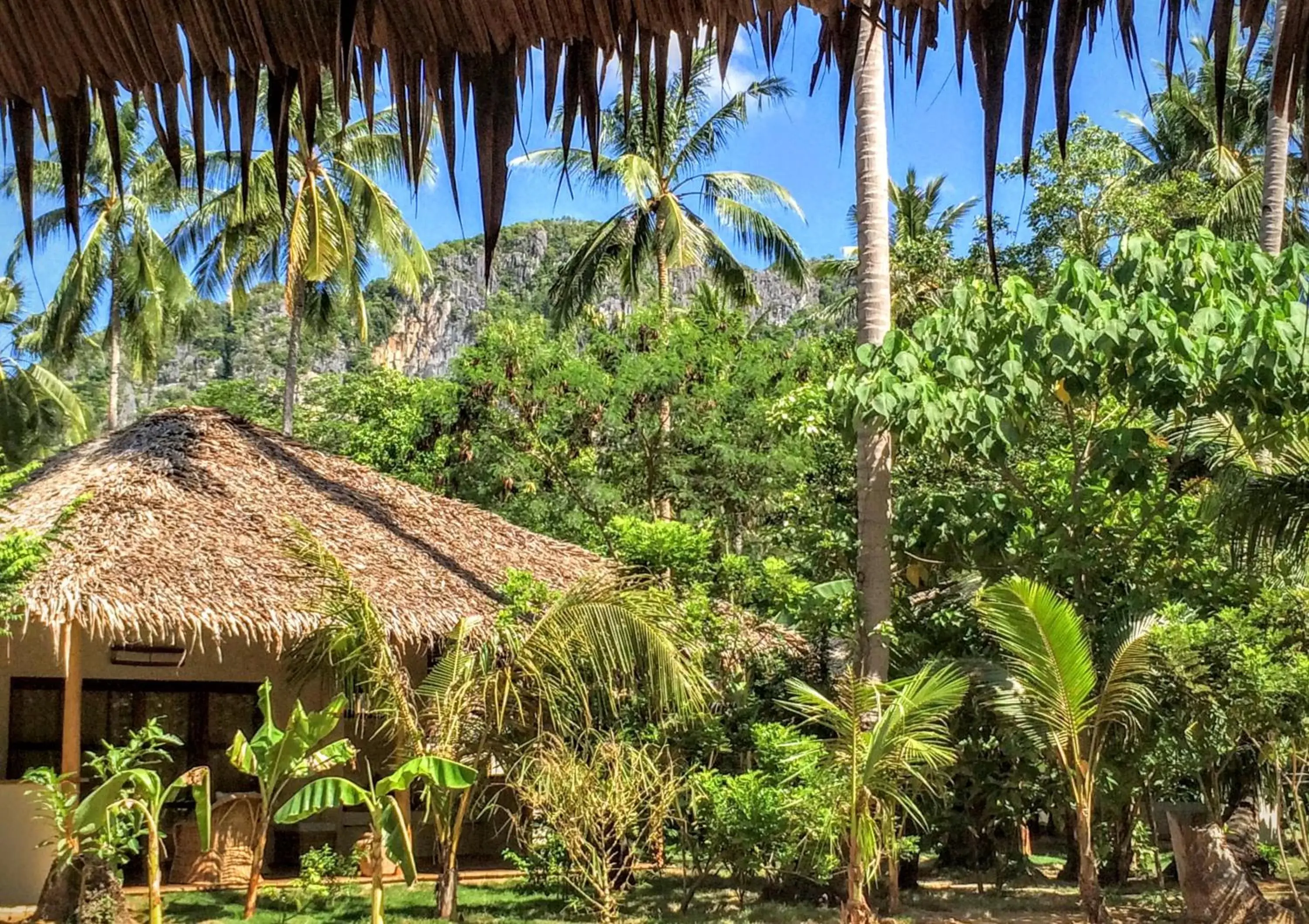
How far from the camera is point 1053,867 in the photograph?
13.1 metres

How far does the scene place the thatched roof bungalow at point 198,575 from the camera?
337 inches

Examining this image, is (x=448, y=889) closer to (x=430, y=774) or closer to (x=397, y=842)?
(x=397, y=842)

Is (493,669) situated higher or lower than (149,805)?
higher

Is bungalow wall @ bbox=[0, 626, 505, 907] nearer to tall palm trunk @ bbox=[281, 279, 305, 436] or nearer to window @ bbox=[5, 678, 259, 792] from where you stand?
window @ bbox=[5, 678, 259, 792]

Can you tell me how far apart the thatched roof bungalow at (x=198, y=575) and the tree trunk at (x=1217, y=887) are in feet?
17.6

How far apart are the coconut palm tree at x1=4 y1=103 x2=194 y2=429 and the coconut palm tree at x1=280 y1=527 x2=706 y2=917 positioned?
46.4ft

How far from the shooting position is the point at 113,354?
2597 centimetres

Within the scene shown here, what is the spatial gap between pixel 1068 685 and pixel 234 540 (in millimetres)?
5960

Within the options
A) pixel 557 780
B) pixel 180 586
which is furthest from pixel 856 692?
→ pixel 180 586

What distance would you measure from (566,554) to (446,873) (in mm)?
4167

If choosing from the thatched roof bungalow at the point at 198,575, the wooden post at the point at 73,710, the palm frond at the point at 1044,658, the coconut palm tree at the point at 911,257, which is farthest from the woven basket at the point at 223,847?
the coconut palm tree at the point at 911,257

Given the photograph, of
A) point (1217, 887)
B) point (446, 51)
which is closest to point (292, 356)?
Result: point (1217, 887)

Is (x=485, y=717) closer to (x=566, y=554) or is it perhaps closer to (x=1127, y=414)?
(x=566, y=554)

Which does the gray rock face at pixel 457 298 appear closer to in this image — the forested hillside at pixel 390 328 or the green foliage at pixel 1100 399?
the forested hillside at pixel 390 328
